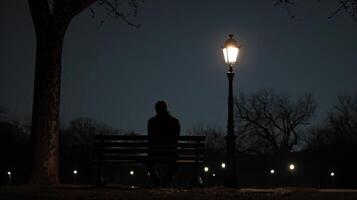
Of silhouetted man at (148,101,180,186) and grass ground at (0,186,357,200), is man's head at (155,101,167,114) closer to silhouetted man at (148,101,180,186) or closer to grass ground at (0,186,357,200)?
silhouetted man at (148,101,180,186)

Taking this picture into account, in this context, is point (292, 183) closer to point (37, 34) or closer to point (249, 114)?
point (249, 114)

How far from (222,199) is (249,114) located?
87.2 m

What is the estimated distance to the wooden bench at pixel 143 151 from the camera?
1509 centimetres

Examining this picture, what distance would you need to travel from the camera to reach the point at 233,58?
19.4 metres

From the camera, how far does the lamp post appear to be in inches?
696

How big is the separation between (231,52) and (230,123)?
2.21 metres

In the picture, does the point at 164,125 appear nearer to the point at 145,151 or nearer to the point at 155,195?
the point at 145,151

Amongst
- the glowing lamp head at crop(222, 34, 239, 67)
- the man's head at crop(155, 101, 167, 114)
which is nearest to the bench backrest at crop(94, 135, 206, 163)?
the man's head at crop(155, 101, 167, 114)

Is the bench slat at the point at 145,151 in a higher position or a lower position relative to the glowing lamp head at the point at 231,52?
lower

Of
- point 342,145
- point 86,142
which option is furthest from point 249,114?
point 86,142

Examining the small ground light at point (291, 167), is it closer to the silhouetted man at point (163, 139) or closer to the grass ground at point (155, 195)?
the silhouetted man at point (163, 139)

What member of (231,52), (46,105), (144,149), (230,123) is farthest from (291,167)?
(46,105)

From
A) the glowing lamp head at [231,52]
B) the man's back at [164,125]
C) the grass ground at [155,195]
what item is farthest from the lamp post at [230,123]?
the grass ground at [155,195]

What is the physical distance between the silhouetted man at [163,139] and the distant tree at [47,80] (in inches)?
89.7
